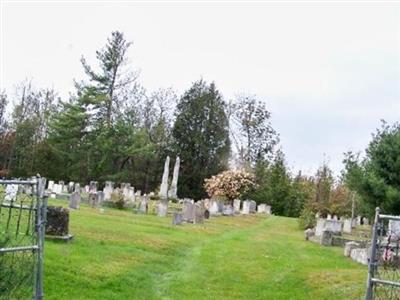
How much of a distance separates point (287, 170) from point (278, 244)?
121 ft

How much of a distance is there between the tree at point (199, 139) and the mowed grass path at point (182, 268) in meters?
39.0

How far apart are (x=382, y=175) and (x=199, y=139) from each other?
1457 inches

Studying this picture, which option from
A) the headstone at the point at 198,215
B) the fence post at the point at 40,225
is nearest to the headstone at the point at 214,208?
the headstone at the point at 198,215

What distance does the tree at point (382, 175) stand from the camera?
79.0 ft

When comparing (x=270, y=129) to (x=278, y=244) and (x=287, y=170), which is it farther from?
(x=278, y=244)

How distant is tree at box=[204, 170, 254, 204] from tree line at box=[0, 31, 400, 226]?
3.04 metres

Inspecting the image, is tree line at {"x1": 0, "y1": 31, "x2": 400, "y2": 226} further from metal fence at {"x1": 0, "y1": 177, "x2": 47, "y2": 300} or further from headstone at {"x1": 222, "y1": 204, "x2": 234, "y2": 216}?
metal fence at {"x1": 0, "y1": 177, "x2": 47, "y2": 300}

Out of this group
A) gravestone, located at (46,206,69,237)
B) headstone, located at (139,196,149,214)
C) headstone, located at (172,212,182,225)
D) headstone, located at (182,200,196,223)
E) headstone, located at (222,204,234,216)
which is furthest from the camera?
headstone, located at (222,204,234,216)

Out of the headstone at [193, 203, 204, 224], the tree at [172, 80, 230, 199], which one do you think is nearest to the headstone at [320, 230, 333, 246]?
the headstone at [193, 203, 204, 224]

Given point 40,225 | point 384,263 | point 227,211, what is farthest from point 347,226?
point 40,225

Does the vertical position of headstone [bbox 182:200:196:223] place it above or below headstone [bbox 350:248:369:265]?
above

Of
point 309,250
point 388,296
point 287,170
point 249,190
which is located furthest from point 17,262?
point 287,170

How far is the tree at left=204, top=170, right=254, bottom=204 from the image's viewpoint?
150 ft

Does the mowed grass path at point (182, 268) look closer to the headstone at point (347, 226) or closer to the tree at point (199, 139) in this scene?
the headstone at point (347, 226)
